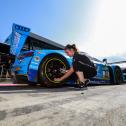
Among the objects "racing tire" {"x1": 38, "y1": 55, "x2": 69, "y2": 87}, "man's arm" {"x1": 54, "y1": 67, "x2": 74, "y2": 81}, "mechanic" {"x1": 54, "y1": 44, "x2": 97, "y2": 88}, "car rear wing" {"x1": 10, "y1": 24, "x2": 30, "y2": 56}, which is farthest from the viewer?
"car rear wing" {"x1": 10, "y1": 24, "x2": 30, "y2": 56}

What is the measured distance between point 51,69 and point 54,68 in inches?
3.6

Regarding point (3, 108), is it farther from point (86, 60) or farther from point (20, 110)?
point (86, 60)

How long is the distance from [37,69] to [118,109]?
3.79 m

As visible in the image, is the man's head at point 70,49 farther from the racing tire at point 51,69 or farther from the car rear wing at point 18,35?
the car rear wing at point 18,35

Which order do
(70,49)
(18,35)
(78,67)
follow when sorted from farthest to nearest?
(18,35)
(70,49)
(78,67)

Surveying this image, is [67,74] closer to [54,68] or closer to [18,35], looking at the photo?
[54,68]

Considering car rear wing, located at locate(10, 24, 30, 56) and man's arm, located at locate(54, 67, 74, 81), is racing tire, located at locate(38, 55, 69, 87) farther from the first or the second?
car rear wing, located at locate(10, 24, 30, 56)

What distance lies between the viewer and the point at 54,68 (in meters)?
7.15

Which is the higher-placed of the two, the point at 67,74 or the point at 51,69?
the point at 51,69

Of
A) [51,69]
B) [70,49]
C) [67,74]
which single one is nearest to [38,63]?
[51,69]

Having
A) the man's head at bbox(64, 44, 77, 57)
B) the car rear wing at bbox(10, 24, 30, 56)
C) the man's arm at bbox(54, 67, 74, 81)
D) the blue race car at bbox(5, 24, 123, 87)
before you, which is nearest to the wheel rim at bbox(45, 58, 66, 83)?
the blue race car at bbox(5, 24, 123, 87)

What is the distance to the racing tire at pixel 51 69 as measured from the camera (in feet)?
22.7

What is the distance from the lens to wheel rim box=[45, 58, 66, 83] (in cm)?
703

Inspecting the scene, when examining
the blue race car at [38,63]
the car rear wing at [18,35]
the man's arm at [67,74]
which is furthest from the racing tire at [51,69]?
the car rear wing at [18,35]
